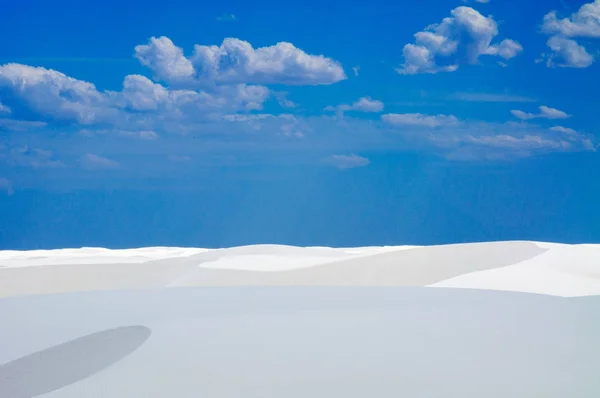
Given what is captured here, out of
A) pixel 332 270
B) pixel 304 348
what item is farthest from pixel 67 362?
pixel 332 270

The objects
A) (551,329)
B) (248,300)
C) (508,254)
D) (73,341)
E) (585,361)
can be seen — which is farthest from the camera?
(508,254)

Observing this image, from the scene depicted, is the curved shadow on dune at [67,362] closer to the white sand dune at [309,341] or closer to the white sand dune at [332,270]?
the white sand dune at [309,341]

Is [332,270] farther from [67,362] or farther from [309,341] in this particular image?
[67,362]

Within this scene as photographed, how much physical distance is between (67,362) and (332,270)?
24.1 ft

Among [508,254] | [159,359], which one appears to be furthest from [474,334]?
[508,254]

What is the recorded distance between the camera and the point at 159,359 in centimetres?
443

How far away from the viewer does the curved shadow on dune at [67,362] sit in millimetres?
3982

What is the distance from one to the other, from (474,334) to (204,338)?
1.79 metres

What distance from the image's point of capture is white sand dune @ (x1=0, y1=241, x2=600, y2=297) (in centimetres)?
1027

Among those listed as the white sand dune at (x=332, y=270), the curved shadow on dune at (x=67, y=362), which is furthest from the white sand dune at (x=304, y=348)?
the white sand dune at (x=332, y=270)

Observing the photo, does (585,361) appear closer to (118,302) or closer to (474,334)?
(474,334)

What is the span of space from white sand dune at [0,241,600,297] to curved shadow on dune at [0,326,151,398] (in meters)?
5.21

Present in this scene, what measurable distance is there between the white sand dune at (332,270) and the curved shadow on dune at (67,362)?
5.21 meters

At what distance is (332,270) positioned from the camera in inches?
456
